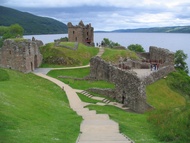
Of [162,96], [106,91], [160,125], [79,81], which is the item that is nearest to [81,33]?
[79,81]

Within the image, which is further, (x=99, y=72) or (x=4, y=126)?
(x=99, y=72)

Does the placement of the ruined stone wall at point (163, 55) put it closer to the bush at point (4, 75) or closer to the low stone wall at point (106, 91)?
the low stone wall at point (106, 91)

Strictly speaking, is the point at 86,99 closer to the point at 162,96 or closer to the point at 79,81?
the point at 162,96

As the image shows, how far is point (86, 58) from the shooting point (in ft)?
239

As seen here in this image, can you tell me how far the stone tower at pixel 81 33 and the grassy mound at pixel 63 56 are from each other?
16.0 metres

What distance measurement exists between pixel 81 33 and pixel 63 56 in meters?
24.2

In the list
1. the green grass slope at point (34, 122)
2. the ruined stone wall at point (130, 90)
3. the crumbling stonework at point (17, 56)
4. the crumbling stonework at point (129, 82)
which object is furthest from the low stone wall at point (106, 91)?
the crumbling stonework at point (17, 56)

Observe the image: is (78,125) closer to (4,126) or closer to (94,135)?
(94,135)

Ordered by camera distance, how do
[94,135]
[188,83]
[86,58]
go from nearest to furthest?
[94,135] → [188,83] → [86,58]

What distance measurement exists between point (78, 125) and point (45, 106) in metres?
7.44

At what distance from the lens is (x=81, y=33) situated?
9188 cm

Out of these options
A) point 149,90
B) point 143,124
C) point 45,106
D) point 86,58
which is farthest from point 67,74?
point 143,124

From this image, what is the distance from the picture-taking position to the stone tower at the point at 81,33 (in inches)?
3615

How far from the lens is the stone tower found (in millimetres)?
91812
